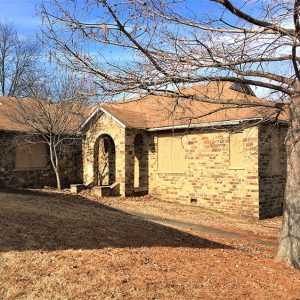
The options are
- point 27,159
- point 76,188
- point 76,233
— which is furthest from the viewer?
point 27,159

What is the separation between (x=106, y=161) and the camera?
21484mm

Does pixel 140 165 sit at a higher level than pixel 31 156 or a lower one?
lower

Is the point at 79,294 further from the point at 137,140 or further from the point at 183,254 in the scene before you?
the point at 137,140

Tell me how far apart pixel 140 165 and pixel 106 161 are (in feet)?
8.79

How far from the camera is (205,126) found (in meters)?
16.0

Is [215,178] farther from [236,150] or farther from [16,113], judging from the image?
[16,113]

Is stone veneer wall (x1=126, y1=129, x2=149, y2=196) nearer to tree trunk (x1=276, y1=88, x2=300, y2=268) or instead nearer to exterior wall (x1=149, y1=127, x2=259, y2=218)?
exterior wall (x1=149, y1=127, x2=259, y2=218)

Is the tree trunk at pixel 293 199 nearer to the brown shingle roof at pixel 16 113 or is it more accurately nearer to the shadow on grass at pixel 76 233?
the shadow on grass at pixel 76 233

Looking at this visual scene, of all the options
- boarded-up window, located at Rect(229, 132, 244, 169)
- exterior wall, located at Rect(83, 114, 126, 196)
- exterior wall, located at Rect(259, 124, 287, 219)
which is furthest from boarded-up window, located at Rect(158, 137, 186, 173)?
exterior wall, located at Rect(259, 124, 287, 219)

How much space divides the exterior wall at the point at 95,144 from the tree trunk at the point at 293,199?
11.4 m

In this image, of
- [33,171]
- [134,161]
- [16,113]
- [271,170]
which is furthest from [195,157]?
[16,113]

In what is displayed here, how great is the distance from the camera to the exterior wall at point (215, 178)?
49.4ft

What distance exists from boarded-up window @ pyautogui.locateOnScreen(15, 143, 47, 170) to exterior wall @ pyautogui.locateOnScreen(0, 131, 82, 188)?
24cm

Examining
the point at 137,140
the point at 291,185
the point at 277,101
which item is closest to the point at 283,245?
the point at 291,185
